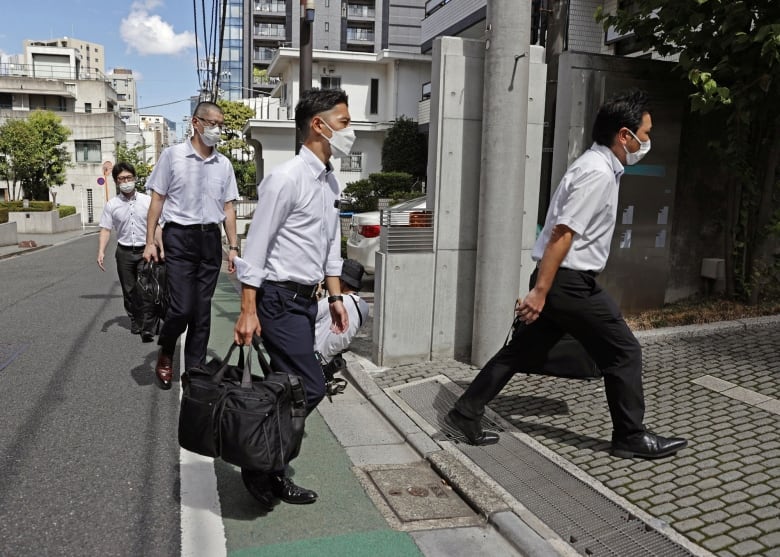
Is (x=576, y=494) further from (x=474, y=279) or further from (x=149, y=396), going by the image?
(x=149, y=396)

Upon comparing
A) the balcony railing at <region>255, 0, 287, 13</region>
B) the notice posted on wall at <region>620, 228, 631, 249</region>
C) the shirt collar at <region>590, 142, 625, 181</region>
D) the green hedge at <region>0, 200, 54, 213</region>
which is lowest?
the green hedge at <region>0, 200, 54, 213</region>

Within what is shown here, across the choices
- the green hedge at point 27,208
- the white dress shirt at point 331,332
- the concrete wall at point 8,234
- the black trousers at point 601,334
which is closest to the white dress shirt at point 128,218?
the white dress shirt at point 331,332

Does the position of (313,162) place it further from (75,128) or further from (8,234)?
(75,128)

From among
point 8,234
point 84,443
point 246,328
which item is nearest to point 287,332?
point 246,328

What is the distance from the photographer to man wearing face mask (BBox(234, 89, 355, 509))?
124 inches

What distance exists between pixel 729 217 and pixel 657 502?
189 inches

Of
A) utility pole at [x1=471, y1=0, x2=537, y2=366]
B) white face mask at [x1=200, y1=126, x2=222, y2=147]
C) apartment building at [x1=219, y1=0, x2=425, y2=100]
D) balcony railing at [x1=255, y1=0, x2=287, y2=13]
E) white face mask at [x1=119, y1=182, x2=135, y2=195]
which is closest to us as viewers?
white face mask at [x1=200, y1=126, x2=222, y2=147]

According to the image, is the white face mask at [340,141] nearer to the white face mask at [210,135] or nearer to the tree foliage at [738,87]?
the white face mask at [210,135]

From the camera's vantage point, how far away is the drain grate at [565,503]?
3.06 m

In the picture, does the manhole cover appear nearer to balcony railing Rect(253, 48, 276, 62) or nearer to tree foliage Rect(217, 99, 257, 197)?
tree foliage Rect(217, 99, 257, 197)

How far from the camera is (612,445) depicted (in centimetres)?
404

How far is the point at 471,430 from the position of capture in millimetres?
4219

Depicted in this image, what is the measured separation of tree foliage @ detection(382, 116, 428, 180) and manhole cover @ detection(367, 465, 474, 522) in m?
27.2

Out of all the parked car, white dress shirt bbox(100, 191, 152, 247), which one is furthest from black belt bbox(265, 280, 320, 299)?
the parked car
